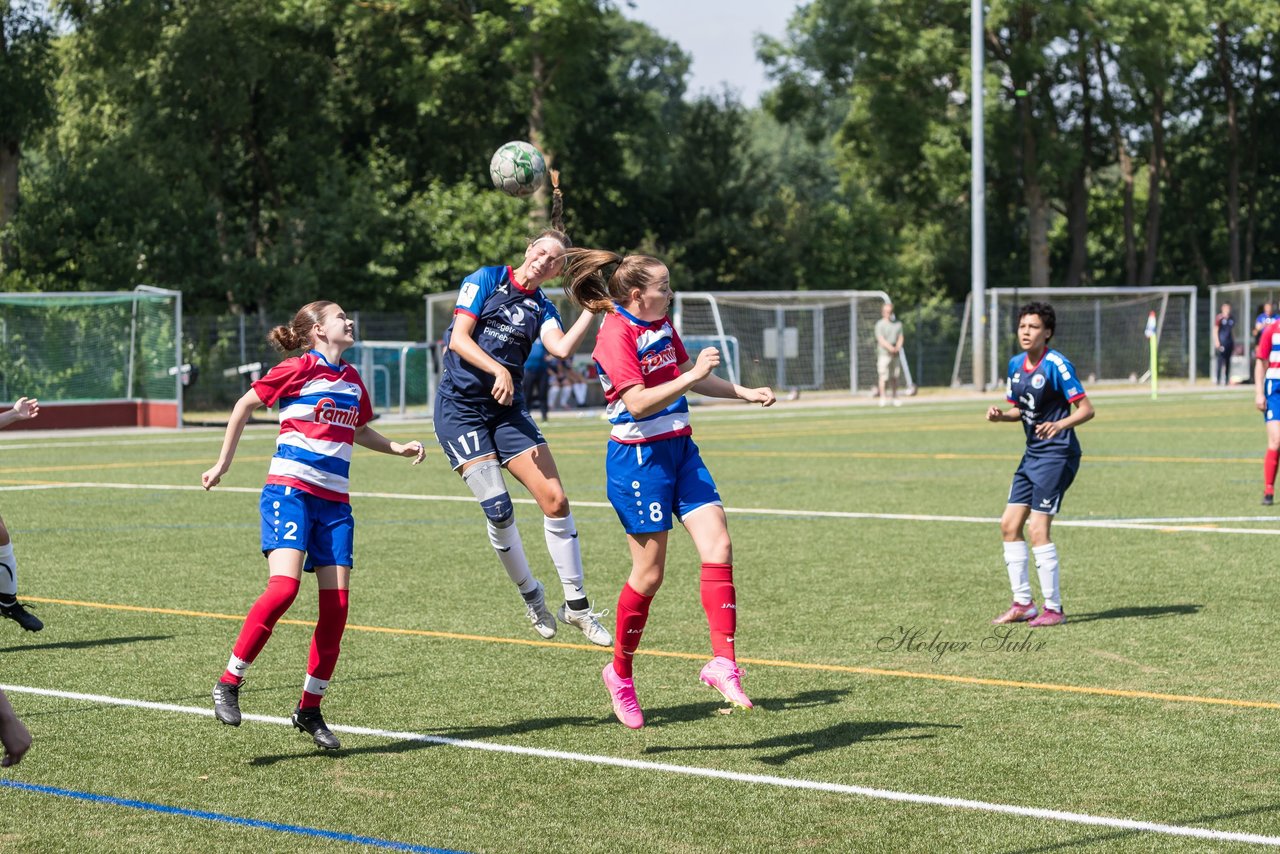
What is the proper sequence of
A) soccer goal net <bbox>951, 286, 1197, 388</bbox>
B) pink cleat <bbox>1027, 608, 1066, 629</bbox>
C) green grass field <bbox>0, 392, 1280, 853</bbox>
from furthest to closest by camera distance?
soccer goal net <bbox>951, 286, 1197, 388</bbox> → pink cleat <bbox>1027, 608, 1066, 629</bbox> → green grass field <bbox>0, 392, 1280, 853</bbox>

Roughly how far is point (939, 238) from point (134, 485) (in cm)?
4408

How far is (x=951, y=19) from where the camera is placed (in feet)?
167

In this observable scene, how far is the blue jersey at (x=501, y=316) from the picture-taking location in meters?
8.58

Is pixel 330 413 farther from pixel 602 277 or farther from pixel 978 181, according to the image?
pixel 978 181

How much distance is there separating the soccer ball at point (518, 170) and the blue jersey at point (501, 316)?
79 cm

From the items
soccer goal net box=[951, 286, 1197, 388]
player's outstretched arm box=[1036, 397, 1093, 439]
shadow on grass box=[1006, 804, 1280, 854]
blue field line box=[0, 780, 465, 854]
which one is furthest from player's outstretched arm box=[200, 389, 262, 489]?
soccer goal net box=[951, 286, 1197, 388]

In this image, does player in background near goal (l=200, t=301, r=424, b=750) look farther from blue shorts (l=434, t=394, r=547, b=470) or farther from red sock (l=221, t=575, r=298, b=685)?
blue shorts (l=434, t=394, r=547, b=470)

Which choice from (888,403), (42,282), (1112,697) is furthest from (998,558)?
(42,282)

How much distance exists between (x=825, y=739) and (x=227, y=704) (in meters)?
2.35

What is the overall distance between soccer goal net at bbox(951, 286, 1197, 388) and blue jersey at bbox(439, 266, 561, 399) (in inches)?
1537

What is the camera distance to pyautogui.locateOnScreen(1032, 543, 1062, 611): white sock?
969 cm

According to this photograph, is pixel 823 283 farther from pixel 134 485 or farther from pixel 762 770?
pixel 762 770

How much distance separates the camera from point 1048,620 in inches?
376

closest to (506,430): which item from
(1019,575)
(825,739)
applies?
(825,739)
